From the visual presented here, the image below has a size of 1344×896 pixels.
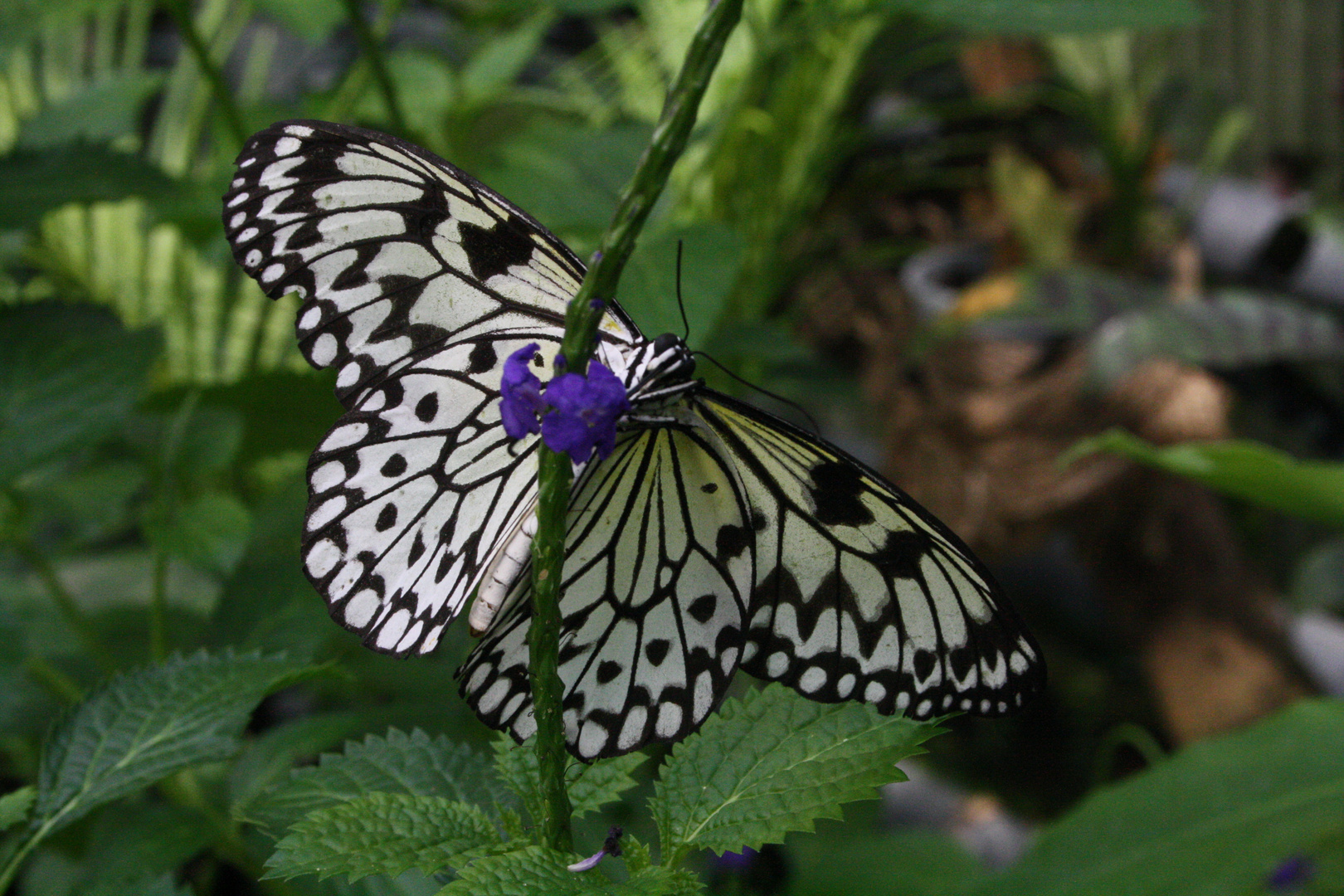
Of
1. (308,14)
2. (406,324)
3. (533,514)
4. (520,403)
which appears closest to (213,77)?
(308,14)

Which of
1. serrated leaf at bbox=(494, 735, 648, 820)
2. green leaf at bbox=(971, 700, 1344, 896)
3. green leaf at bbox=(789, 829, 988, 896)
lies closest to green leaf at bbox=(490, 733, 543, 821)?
serrated leaf at bbox=(494, 735, 648, 820)

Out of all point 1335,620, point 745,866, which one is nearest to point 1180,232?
point 1335,620

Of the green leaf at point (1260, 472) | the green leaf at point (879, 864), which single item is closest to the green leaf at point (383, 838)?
the green leaf at point (1260, 472)

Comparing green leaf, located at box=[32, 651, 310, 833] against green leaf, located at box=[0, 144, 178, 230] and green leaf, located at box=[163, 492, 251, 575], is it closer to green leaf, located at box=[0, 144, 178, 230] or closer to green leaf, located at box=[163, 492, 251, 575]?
green leaf, located at box=[163, 492, 251, 575]

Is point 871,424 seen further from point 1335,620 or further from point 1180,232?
point 1335,620

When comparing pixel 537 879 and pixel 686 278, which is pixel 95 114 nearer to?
pixel 686 278

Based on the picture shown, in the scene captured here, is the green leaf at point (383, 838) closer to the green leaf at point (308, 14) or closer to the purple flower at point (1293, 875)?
the green leaf at point (308, 14)

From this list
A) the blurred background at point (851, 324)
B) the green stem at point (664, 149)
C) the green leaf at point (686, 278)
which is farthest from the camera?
the blurred background at point (851, 324)
